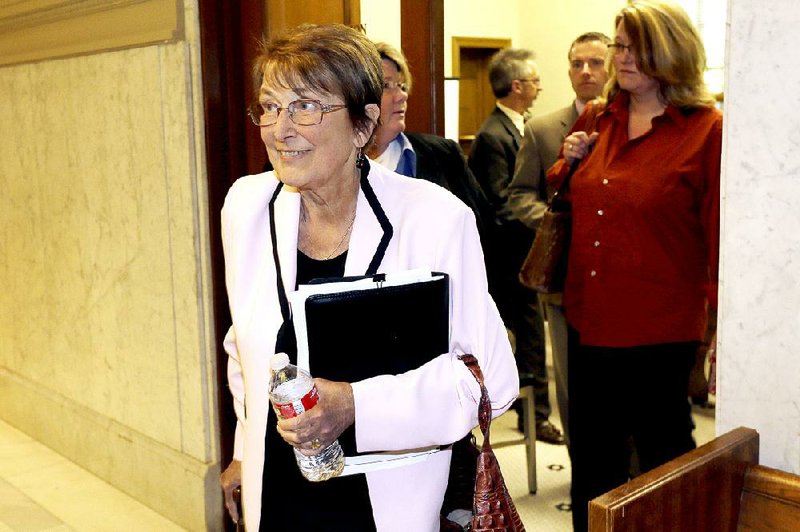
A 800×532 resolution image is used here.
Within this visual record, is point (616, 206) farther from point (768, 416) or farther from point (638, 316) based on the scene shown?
point (768, 416)

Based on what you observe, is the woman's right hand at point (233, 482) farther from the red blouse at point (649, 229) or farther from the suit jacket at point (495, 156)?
the suit jacket at point (495, 156)

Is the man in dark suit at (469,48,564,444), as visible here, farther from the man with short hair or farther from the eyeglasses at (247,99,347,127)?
the eyeglasses at (247,99,347,127)

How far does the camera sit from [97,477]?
463 centimetres

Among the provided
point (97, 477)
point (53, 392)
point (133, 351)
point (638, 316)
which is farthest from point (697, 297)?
point (53, 392)

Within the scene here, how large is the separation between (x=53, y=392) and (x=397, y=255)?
3.76 metres

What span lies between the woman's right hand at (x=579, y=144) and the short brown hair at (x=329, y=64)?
4.25ft

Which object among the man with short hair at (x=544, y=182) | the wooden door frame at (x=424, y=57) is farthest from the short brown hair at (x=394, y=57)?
the man with short hair at (x=544, y=182)

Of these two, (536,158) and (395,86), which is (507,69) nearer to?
(536,158)

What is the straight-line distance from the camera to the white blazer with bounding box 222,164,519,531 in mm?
1795

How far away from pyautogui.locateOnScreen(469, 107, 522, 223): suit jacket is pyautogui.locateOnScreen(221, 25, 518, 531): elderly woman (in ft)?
10.2

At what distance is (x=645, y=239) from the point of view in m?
2.88

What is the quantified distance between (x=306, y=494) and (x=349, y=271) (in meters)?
0.48

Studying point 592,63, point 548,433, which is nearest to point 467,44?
point 592,63

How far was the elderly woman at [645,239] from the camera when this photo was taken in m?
2.84
